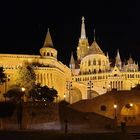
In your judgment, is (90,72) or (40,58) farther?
(90,72)

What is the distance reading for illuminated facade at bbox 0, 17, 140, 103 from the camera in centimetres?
10256

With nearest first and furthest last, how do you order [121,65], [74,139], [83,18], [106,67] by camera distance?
1. [74,139]
2. [106,67]
3. [121,65]
4. [83,18]

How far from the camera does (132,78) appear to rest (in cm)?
11706

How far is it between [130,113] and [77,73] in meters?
64.7

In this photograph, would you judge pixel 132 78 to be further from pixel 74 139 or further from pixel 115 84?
pixel 74 139

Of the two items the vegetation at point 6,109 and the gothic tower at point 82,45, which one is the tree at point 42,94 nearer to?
the vegetation at point 6,109

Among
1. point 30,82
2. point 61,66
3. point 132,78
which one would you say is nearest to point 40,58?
point 61,66

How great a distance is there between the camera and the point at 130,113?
62375mm

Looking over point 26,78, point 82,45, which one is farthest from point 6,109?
point 82,45

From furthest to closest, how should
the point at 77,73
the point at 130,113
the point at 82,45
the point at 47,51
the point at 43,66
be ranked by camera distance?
1. the point at 82,45
2. the point at 77,73
3. the point at 47,51
4. the point at 43,66
5. the point at 130,113

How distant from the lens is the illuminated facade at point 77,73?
102562mm

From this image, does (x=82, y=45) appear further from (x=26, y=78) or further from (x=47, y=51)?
(x=26, y=78)

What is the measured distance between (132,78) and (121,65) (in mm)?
15620

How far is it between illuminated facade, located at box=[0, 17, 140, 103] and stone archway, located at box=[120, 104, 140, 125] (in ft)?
97.5
